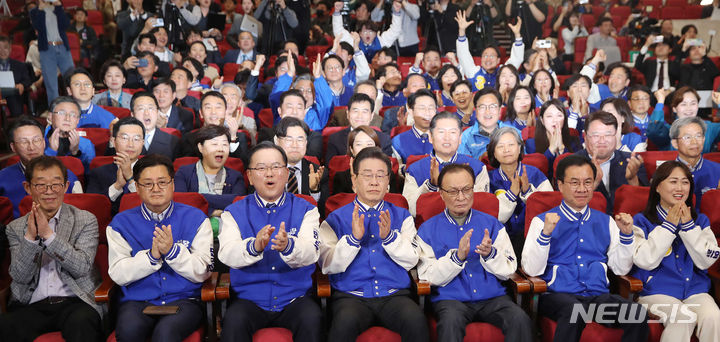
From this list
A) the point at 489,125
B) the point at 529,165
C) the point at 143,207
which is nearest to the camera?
the point at 143,207

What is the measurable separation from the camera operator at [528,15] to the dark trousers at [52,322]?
265 inches

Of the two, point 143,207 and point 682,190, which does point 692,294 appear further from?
point 143,207

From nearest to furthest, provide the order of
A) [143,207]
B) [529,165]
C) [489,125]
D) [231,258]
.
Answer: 1. [231,258]
2. [143,207]
3. [529,165]
4. [489,125]

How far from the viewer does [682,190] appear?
9.41 feet

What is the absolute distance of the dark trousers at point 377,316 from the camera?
2.50m

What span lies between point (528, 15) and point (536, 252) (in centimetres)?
610

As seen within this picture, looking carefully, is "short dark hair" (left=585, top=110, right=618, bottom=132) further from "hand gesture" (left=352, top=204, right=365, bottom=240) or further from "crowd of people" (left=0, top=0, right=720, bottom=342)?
"hand gesture" (left=352, top=204, right=365, bottom=240)

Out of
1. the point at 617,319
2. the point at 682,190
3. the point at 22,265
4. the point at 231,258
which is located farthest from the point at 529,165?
the point at 22,265

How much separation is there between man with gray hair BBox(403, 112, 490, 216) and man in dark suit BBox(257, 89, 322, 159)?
0.88 metres

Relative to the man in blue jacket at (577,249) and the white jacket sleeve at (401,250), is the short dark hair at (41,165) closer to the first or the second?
the white jacket sleeve at (401,250)

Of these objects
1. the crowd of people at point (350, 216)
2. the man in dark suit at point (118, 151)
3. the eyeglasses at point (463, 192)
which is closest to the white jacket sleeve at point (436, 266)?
the crowd of people at point (350, 216)

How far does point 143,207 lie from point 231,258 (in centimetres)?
48

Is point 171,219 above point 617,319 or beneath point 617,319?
above

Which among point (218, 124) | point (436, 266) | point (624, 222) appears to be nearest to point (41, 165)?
point (218, 124)
